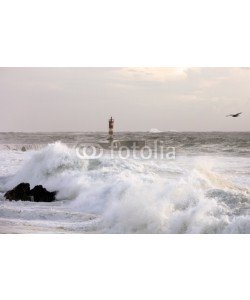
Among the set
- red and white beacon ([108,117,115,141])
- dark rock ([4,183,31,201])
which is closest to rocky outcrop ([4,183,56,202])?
dark rock ([4,183,31,201])

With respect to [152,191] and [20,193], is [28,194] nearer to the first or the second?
[20,193]

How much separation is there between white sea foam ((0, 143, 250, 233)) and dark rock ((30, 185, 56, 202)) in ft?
0.32

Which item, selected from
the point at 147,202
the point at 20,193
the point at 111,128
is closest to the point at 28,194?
the point at 20,193

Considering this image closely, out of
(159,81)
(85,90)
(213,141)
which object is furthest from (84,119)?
(213,141)

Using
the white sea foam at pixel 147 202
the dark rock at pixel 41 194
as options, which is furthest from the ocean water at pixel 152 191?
the dark rock at pixel 41 194

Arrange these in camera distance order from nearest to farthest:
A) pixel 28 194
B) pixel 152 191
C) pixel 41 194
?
pixel 152 191 < pixel 28 194 < pixel 41 194

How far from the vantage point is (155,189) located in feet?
24.2

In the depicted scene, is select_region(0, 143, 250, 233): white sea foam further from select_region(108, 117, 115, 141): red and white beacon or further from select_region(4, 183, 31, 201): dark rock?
select_region(108, 117, 115, 141): red and white beacon

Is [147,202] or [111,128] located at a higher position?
[111,128]

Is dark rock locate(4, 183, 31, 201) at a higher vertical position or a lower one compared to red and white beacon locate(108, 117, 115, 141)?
lower

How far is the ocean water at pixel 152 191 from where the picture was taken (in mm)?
7230

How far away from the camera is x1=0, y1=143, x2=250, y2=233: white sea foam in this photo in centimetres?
721

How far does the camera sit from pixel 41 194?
8.02 metres

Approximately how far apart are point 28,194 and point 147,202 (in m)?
1.32
